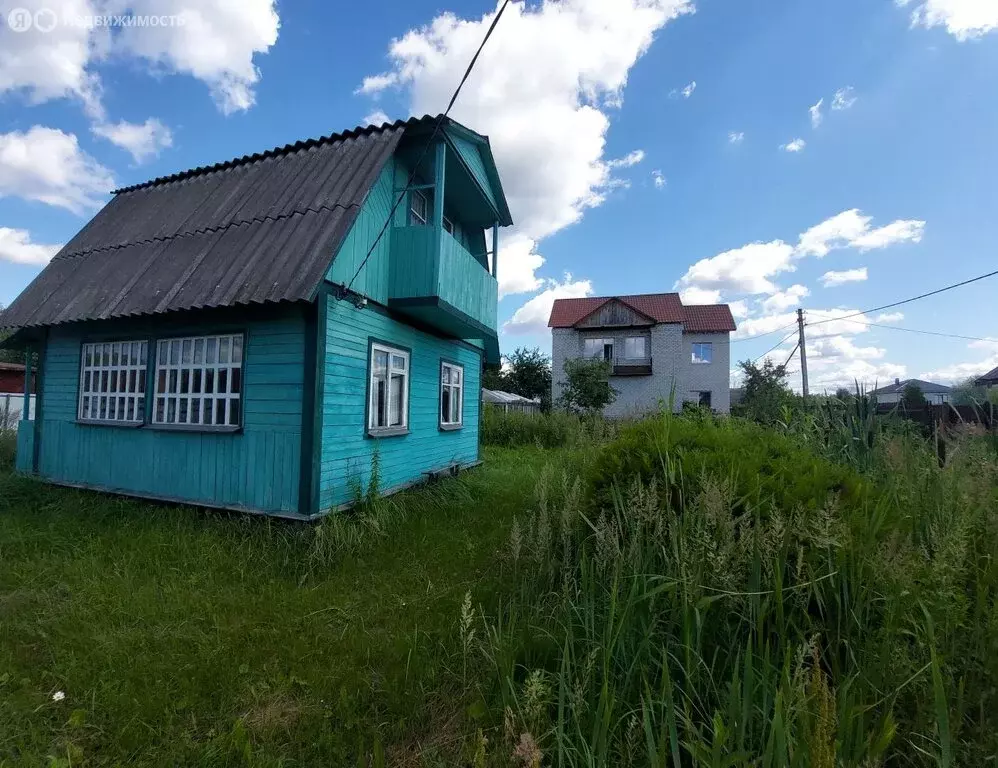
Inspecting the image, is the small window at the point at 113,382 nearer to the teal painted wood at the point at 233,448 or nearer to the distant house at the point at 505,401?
the teal painted wood at the point at 233,448

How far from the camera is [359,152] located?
6.86m

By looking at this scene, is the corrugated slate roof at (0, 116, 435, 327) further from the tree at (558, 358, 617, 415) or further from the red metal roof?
the red metal roof

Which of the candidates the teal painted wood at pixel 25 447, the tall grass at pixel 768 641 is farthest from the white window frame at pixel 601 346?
the tall grass at pixel 768 641

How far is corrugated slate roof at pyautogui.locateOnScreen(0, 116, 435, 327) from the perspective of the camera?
570cm

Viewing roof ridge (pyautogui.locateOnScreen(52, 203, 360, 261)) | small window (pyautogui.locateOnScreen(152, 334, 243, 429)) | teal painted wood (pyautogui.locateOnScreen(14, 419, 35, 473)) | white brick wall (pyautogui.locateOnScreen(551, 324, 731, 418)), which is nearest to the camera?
small window (pyautogui.locateOnScreen(152, 334, 243, 429))

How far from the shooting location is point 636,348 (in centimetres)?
3042

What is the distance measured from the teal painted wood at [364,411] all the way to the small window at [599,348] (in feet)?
73.8

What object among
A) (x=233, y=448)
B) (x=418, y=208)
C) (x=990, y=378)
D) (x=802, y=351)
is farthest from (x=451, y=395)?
(x=990, y=378)

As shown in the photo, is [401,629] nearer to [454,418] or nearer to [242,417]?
[242,417]

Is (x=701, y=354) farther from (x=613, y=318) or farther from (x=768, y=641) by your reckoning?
(x=768, y=641)

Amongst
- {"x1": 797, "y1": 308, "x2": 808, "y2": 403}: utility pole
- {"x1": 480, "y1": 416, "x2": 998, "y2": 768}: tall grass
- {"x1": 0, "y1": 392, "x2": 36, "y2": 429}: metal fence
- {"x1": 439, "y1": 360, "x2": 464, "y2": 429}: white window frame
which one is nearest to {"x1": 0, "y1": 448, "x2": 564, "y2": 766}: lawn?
{"x1": 480, "y1": 416, "x2": 998, "y2": 768}: tall grass

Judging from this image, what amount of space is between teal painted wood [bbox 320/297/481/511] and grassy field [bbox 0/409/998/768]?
3.31 ft

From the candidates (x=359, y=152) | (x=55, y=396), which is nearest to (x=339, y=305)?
(x=359, y=152)

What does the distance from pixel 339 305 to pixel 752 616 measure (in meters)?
5.31
